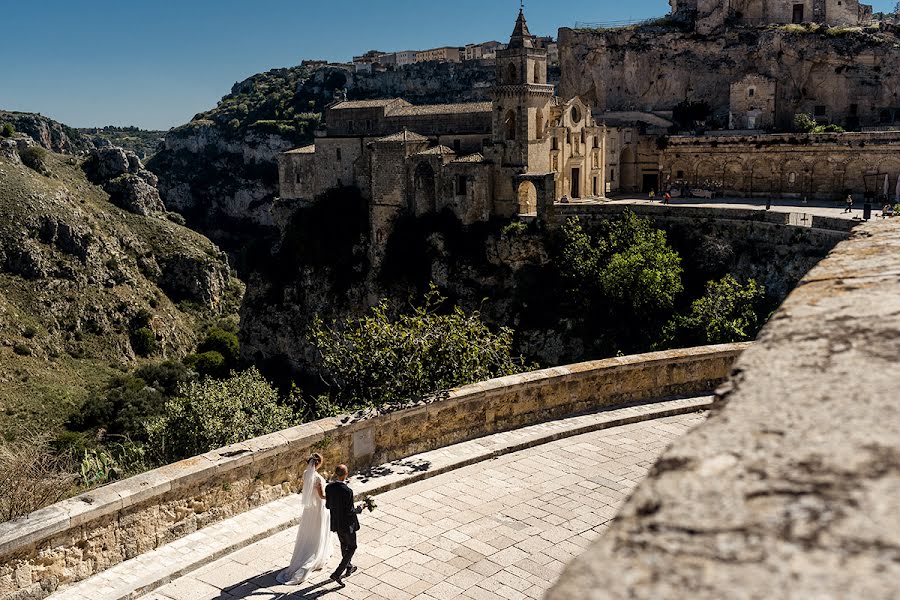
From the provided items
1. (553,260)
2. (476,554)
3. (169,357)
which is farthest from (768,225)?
(169,357)

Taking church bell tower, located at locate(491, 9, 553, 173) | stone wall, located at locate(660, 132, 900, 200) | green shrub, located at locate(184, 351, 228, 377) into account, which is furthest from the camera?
green shrub, located at locate(184, 351, 228, 377)

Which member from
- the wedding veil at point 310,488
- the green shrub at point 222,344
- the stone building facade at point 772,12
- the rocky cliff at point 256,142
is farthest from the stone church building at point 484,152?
the rocky cliff at point 256,142

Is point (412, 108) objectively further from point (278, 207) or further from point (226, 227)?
point (226, 227)

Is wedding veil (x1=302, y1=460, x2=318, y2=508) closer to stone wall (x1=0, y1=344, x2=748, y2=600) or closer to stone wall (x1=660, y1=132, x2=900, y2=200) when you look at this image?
stone wall (x1=0, y1=344, x2=748, y2=600)

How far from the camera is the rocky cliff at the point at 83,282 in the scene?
52.6 m

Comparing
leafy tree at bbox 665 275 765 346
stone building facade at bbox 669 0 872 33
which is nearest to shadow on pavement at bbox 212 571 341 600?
leafy tree at bbox 665 275 765 346

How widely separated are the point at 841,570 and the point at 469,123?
45622 millimetres

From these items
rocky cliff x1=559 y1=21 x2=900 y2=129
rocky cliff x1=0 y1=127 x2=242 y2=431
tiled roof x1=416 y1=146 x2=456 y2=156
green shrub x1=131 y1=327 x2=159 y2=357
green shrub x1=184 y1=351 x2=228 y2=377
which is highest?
rocky cliff x1=559 y1=21 x2=900 y2=129

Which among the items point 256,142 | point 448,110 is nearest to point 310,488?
point 448,110

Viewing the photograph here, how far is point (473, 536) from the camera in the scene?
6.84 m

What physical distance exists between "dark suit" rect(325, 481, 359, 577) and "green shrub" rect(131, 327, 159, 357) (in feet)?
205

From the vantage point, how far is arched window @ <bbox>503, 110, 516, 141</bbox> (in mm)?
41969

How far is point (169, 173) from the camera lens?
116875 mm

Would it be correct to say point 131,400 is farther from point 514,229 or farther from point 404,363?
point 404,363
